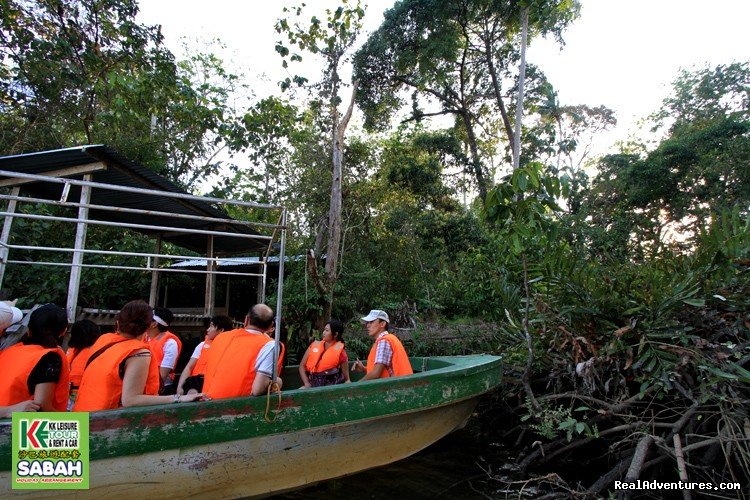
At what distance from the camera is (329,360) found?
17.3 feet

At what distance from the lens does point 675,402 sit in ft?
15.3

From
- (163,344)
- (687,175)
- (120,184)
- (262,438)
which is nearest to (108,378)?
(262,438)

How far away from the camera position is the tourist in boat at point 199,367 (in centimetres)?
465

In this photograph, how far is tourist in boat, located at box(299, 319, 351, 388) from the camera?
5.29 metres

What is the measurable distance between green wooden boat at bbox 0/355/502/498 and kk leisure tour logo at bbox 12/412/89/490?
0.16 ft

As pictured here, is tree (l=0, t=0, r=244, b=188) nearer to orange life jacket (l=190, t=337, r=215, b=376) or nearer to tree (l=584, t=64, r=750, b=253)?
orange life jacket (l=190, t=337, r=215, b=376)

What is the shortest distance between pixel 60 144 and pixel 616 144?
934 inches

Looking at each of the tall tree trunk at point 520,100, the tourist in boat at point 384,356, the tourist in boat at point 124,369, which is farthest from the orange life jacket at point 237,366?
the tall tree trunk at point 520,100

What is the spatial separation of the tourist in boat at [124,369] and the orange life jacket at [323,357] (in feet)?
7.44

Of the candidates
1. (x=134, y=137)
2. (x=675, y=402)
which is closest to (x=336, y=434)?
(x=675, y=402)

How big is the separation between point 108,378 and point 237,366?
891mm

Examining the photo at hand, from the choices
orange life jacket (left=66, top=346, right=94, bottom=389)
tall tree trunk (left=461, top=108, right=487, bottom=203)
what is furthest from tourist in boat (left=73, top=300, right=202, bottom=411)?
tall tree trunk (left=461, top=108, right=487, bottom=203)

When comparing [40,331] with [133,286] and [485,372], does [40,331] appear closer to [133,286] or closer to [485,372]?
[485,372]

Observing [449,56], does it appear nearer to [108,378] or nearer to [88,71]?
[88,71]
